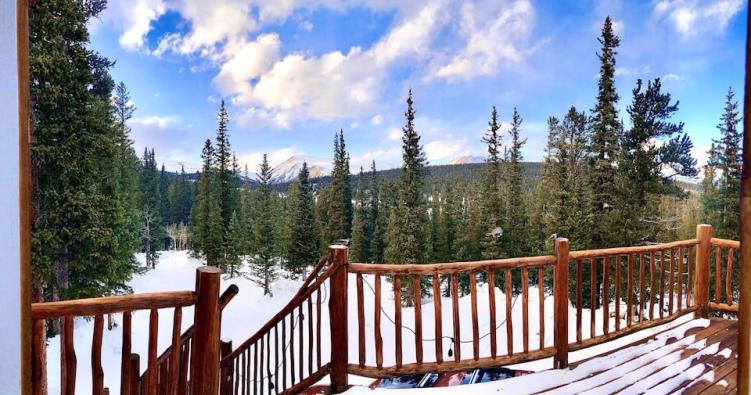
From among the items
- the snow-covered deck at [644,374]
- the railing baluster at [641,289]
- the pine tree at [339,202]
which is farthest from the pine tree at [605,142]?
the pine tree at [339,202]

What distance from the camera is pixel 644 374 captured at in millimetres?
2217

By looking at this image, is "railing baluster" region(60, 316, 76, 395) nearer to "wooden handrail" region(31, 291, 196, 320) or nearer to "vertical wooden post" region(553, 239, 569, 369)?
"wooden handrail" region(31, 291, 196, 320)

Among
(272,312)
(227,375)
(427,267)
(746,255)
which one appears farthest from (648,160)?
(272,312)

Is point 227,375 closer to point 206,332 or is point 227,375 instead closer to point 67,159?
point 206,332

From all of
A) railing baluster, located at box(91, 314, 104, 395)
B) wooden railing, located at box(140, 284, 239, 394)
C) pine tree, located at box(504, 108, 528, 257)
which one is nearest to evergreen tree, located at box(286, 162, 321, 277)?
pine tree, located at box(504, 108, 528, 257)

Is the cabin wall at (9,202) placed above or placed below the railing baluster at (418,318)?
above

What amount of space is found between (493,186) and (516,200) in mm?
2347

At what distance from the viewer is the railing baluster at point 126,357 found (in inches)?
55.1

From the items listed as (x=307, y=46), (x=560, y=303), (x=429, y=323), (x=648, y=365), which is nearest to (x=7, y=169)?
(x=560, y=303)

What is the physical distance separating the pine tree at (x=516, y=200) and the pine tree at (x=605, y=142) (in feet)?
23.5

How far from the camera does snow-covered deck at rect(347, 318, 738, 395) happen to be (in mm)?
2074

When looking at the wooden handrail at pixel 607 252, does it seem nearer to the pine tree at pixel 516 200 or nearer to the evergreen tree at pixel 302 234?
the evergreen tree at pixel 302 234

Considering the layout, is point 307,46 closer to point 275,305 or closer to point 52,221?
point 52,221

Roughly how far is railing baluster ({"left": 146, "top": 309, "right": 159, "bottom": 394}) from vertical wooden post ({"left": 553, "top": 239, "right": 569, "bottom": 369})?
2.36m
